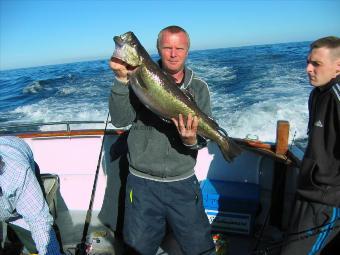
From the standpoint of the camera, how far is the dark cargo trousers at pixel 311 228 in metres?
2.58

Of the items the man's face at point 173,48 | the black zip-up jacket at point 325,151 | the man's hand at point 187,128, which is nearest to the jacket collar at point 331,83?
the black zip-up jacket at point 325,151

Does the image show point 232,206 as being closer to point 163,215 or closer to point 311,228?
point 163,215

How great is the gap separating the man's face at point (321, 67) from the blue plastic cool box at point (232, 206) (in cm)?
188

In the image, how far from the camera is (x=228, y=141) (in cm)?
308

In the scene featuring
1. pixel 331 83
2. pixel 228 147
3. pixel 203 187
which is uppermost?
pixel 331 83

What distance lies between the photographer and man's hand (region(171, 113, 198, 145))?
275cm

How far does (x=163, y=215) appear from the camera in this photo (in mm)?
3053

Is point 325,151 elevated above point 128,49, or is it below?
below

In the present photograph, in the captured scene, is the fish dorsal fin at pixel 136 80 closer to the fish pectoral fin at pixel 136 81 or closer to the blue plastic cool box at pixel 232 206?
the fish pectoral fin at pixel 136 81

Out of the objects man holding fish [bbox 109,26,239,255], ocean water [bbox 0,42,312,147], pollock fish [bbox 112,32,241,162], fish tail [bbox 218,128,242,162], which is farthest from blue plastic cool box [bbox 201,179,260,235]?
ocean water [bbox 0,42,312,147]

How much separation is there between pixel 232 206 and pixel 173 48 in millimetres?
2230

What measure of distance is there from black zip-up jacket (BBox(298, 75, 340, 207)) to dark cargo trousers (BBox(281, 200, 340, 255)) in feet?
0.26

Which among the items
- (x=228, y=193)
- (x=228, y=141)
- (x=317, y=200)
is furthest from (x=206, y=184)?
(x=317, y=200)

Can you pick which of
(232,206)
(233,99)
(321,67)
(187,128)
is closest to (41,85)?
(233,99)
